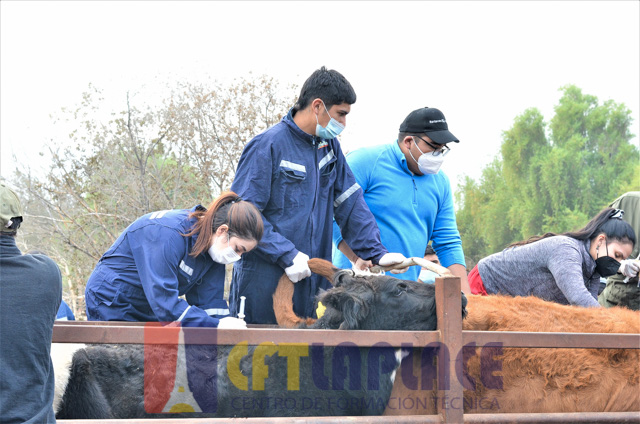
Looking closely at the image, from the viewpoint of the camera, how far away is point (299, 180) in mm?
3646

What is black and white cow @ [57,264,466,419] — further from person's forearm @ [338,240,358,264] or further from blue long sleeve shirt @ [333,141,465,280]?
blue long sleeve shirt @ [333,141,465,280]

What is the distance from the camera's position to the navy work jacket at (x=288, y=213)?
3510mm

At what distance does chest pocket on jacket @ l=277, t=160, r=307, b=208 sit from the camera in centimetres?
Result: 361

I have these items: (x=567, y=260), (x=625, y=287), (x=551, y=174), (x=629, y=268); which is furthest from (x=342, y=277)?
→ (x=551, y=174)

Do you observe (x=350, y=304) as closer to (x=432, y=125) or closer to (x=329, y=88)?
(x=329, y=88)

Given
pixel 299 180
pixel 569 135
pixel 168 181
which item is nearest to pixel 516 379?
pixel 299 180

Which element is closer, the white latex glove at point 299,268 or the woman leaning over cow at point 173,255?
the woman leaning over cow at point 173,255

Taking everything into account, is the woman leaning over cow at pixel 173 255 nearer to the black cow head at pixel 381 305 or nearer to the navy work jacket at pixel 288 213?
the navy work jacket at pixel 288 213

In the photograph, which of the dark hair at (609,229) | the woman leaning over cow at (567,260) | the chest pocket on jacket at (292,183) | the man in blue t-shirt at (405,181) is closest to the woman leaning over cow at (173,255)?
the chest pocket on jacket at (292,183)

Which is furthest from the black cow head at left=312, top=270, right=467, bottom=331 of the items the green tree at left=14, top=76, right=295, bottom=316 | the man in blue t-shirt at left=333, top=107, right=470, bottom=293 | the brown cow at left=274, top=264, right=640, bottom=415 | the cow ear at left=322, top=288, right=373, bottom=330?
the green tree at left=14, top=76, right=295, bottom=316

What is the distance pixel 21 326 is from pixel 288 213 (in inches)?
70.9

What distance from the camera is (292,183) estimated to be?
3.63 metres

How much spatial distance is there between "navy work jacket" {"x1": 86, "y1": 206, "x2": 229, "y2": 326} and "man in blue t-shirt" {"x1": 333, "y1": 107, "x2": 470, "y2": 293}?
44.0 inches

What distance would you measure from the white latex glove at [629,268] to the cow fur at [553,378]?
1.04 m
